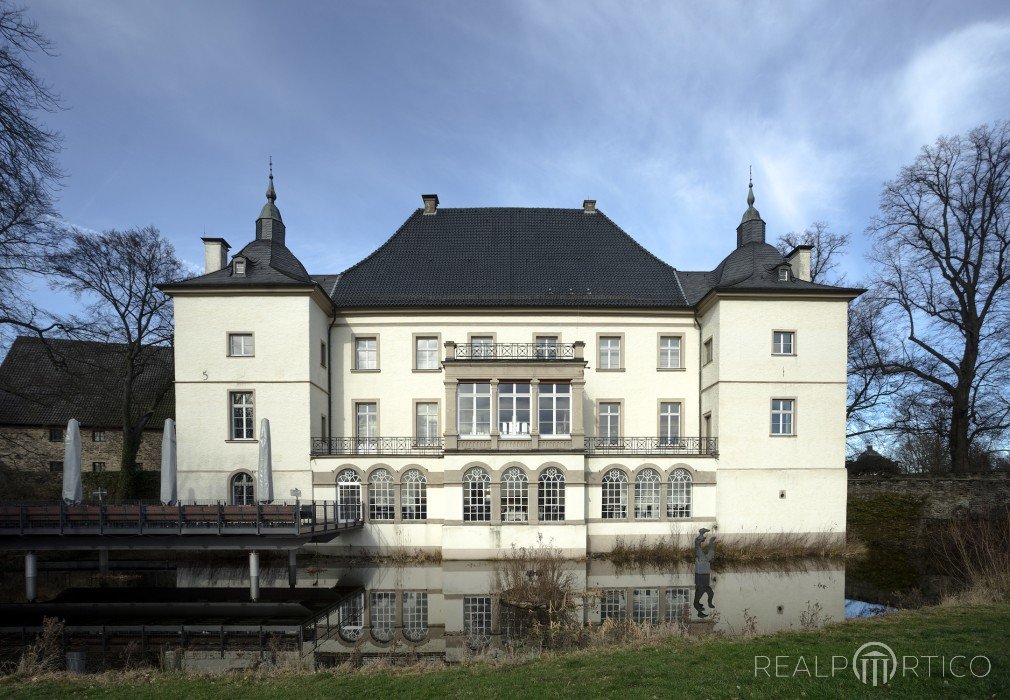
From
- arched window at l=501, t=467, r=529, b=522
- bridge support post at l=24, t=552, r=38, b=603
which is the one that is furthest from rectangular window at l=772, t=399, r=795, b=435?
bridge support post at l=24, t=552, r=38, b=603

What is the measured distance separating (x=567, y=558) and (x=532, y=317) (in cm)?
798

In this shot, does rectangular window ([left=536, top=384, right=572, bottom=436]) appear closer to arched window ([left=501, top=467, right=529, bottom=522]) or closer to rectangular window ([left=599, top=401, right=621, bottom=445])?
arched window ([left=501, top=467, right=529, bottom=522])

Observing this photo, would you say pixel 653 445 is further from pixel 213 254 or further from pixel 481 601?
pixel 213 254

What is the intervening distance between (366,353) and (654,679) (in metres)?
16.0

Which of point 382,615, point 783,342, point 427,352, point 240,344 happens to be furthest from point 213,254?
point 783,342

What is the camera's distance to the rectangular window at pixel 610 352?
21062 mm

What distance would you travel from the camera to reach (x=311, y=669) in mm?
8336

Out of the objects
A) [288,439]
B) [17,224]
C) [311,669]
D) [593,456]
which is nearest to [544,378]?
[593,456]

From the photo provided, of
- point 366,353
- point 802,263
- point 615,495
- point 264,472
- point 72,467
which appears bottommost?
point 615,495

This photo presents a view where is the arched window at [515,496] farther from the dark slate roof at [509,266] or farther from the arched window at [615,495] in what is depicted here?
the dark slate roof at [509,266]

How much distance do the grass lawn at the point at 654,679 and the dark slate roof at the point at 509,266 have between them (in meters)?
13.9

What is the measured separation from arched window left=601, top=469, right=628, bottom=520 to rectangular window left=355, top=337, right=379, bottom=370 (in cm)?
859

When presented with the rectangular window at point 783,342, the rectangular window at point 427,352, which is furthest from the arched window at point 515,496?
Result: the rectangular window at point 783,342

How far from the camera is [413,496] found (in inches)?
725
